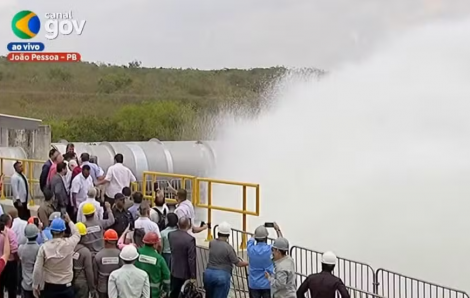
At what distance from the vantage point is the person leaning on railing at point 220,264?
8.81 metres

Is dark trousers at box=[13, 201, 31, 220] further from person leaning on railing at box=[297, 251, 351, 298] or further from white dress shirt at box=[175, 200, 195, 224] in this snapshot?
person leaning on railing at box=[297, 251, 351, 298]

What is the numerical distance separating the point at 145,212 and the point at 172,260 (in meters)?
0.76

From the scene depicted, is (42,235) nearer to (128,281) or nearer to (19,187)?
(128,281)

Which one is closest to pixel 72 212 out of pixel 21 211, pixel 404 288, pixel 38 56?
pixel 21 211

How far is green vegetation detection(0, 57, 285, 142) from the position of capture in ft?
169

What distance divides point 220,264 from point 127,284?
1.88 metres

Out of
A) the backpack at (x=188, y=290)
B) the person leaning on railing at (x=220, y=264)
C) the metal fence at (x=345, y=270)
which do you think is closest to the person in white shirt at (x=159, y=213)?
the backpack at (x=188, y=290)

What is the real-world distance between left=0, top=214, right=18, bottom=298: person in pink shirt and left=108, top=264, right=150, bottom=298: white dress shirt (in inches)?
90.9

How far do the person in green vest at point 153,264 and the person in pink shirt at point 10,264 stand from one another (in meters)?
2.00

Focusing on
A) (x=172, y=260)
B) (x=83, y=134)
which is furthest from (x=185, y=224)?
(x=83, y=134)

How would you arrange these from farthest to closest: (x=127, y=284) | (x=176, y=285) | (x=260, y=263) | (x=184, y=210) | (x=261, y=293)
Result: (x=184, y=210)
(x=176, y=285)
(x=261, y=293)
(x=260, y=263)
(x=127, y=284)

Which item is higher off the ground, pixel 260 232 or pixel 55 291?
pixel 260 232

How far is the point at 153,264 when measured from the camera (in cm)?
805

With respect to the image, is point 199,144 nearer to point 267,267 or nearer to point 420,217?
point 420,217
